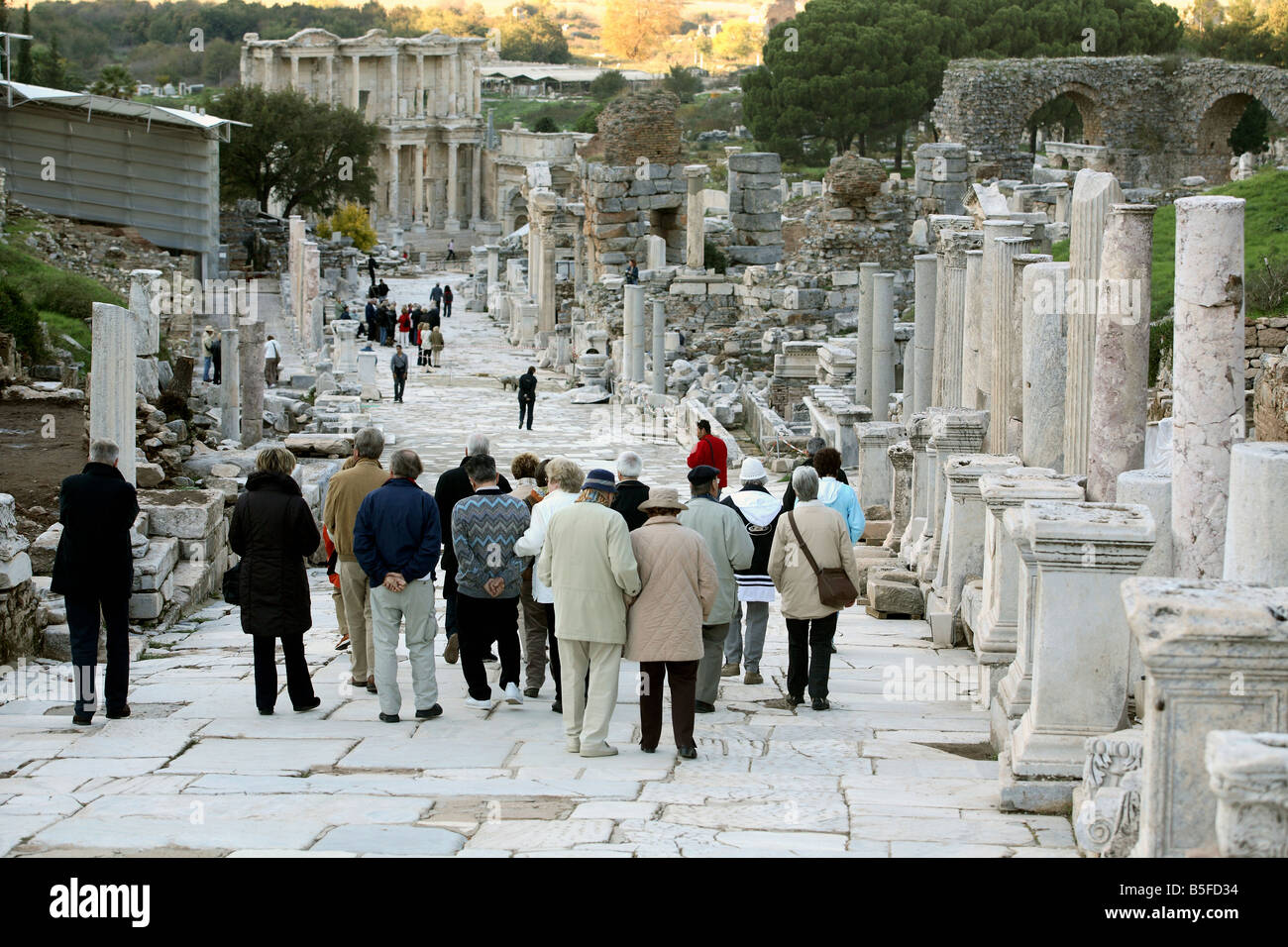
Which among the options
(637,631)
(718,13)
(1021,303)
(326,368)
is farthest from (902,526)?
(718,13)

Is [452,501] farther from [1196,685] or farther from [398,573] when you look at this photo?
[1196,685]

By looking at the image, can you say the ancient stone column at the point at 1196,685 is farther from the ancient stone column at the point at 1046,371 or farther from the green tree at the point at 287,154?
the green tree at the point at 287,154

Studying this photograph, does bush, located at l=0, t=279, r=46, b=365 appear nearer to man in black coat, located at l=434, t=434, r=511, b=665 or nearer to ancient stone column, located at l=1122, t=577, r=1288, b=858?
man in black coat, located at l=434, t=434, r=511, b=665

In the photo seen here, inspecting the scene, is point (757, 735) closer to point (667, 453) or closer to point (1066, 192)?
point (667, 453)

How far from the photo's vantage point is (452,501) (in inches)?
378

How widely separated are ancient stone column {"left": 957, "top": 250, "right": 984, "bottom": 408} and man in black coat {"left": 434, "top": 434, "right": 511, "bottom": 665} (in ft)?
13.4

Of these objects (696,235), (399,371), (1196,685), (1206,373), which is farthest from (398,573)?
(696,235)

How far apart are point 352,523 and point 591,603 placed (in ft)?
6.70

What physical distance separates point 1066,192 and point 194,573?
2452 cm

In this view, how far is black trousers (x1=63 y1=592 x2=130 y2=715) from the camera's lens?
8.17 m

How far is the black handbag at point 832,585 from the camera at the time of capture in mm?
8609

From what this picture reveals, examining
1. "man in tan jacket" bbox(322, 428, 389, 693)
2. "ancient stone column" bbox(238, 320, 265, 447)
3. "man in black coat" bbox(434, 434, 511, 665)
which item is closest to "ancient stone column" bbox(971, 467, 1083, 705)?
"man in black coat" bbox(434, 434, 511, 665)

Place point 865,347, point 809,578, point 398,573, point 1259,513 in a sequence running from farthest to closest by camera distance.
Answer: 1. point 865,347
2. point 809,578
3. point 398,573
4. point 1259,513

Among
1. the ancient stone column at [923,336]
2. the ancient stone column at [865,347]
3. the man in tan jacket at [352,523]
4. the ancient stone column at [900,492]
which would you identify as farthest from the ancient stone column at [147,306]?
the man in tan jacket at [352,523]
